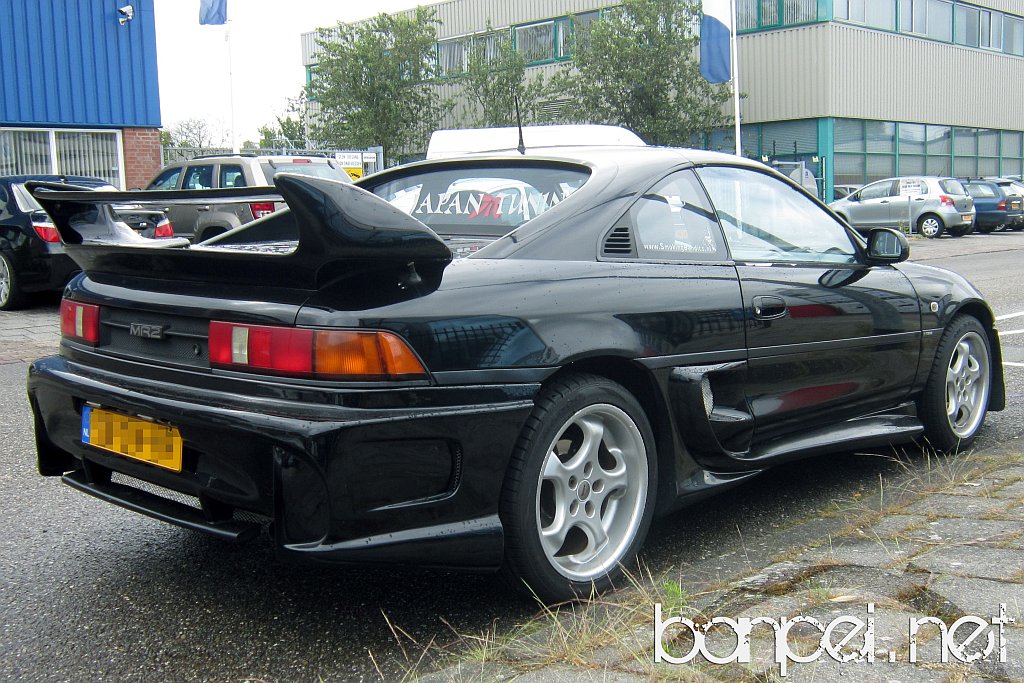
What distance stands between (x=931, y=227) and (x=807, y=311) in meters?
24.3

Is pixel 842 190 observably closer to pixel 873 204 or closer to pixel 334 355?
pixel 873 204

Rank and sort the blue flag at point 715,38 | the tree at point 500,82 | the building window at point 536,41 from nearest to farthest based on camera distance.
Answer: the blue flag at point 715,38 → the tree at point 500,82 → the building window at point 536,41

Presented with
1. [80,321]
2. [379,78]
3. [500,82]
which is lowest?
[80,321]

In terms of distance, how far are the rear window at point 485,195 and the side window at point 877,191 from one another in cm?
2504

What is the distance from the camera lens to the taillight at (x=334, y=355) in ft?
8.84

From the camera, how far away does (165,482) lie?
297 centimetres

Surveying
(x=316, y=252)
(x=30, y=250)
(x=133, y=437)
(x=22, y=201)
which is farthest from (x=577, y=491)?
(x=22, y=201)

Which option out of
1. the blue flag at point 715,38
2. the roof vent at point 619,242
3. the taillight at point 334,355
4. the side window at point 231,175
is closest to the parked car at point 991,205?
the blue flag at point 715,38

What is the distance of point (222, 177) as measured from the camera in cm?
1419

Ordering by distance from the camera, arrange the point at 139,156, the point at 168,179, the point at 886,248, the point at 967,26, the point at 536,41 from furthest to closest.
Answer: the point at 536,41 < the point at 967,26 < the point at 139,156 < the point at 168,179 < the point at 886,248

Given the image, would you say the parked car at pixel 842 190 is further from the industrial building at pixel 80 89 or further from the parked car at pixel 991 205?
the industrial building at pixel 80 89

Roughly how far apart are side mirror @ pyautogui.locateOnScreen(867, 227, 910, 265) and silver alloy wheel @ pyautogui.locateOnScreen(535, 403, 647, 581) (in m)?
1.70

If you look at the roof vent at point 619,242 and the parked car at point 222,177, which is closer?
the roof vent at point 619,242

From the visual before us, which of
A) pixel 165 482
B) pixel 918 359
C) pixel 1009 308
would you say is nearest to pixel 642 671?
pixel 165 482
